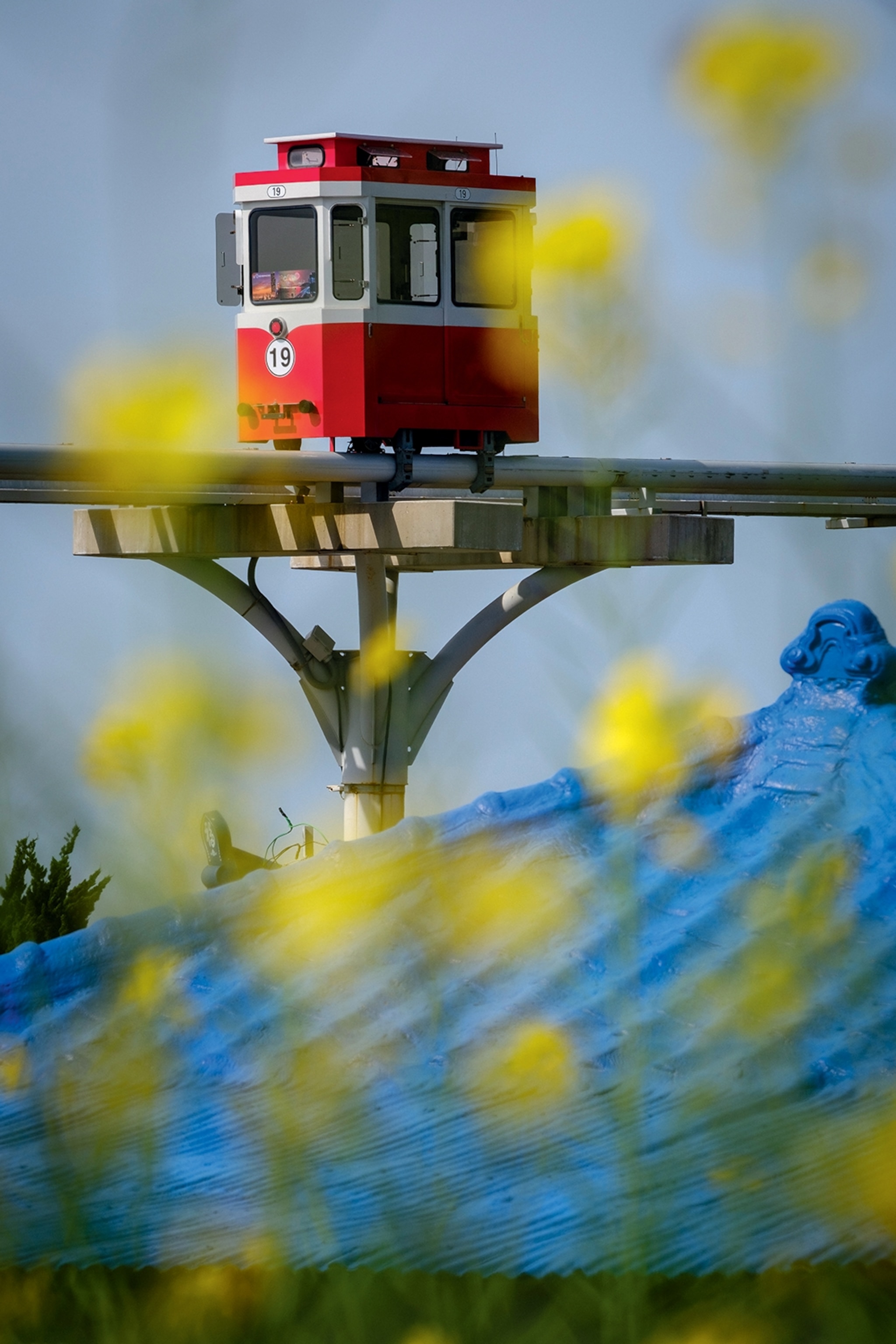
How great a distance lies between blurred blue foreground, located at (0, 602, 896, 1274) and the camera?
57.8 inches

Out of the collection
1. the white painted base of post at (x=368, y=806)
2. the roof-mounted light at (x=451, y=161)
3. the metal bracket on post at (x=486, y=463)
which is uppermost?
the roof-mounted light at (x=451, y=161)

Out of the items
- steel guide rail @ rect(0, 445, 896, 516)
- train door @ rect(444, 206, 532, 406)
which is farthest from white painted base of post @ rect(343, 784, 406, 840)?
train door @ rect(444, 206, 532, 406)

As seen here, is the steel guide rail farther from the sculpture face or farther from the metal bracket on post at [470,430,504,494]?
the sculpture face

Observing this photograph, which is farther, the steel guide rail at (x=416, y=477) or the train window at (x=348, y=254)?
the train window at (x=348, y=254)

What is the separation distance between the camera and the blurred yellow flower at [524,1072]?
68.6 inches

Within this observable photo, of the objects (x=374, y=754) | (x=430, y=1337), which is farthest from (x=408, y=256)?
(x=430, y=1337)

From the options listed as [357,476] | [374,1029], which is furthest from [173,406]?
[357,476]

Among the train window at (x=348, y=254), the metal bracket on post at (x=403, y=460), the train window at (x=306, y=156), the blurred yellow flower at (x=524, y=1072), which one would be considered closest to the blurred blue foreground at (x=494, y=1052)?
the blurred yellow flower at (x=524, y=1072)

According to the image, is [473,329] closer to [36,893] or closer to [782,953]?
[782,953]

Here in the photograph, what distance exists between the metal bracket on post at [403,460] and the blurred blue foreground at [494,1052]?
363 cm

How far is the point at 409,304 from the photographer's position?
6.41 m

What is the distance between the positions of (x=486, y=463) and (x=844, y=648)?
3537 millimetres

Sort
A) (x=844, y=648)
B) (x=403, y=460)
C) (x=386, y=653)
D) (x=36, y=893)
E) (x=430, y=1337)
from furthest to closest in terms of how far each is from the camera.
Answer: (x=403, y=460)
(x=844, y=648)
(x=386, y=653)
(x=430, y=1337)
(x=36, y=893)

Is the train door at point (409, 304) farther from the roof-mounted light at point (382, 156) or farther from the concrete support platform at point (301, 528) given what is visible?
the concrete support platform at point (301, 528)
